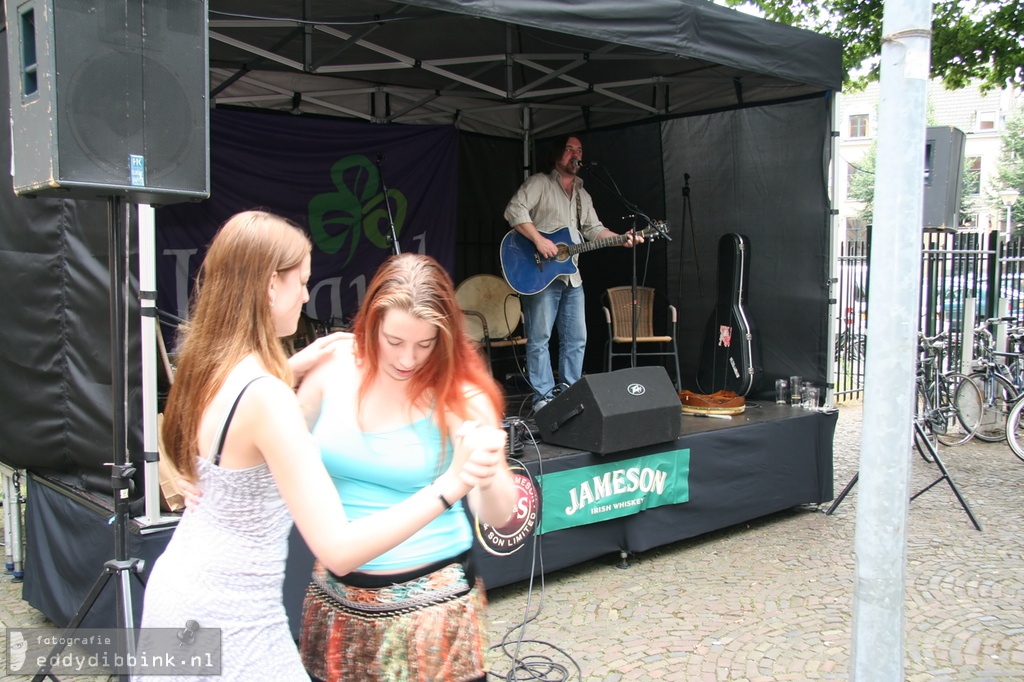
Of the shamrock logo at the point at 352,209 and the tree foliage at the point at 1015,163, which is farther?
the tree foliage at the point at 1015,163

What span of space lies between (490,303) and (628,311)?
3.96ft

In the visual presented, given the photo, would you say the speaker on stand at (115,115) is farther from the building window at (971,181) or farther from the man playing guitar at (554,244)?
the building window at (971,181)

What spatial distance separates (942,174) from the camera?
7.63 m

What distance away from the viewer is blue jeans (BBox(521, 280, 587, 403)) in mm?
5699

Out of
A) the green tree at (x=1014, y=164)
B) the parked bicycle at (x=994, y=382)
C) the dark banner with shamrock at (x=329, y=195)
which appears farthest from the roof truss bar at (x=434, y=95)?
the green tree at (x=1014, y=164)

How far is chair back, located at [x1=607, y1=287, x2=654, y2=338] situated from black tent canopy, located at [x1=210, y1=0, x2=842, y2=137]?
1.52 metres

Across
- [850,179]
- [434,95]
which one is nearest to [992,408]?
[434,95]

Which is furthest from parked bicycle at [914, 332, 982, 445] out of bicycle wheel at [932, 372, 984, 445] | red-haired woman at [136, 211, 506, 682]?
red-haired woman at [136, 211, 506, 682]

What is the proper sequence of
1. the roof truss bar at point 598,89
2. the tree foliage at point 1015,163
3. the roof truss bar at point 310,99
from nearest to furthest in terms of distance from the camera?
1. the roof truss bar at point 310,99
2. the roof truss bar at point 598,89
3. the tree foliage at point 1015,163

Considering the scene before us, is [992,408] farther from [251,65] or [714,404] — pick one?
[251,65]

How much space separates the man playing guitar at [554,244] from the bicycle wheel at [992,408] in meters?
4.92

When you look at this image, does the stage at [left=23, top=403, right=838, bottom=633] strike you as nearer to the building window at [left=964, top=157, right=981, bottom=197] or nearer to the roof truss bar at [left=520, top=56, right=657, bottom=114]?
the roof truss bar at [left=520, top=56, right=657, bottom=114]

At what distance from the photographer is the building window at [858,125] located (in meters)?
41.3

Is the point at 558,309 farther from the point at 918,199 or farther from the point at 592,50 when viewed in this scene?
the point at 918,199
